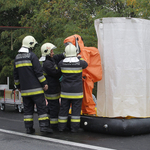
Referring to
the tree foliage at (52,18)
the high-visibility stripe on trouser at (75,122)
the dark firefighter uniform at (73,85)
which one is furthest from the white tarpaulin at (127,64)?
the tree foliage at (52,18)

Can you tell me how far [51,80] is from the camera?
6012mm

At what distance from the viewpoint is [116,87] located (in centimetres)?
556

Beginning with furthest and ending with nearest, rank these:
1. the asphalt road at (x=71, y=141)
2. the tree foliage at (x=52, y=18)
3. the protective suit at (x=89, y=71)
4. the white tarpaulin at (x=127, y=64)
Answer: the tree foliage at (x=52, y=18), the protective suit at (x=89, y=71), the white tarpaulin at (x=127, y=64), the asphalt road at (x=71, y=141)

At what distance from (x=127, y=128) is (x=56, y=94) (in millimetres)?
1682

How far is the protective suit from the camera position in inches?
226

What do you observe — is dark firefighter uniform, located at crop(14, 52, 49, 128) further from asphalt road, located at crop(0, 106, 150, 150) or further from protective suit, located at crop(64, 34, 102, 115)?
protective suit, located at crop(64, 34, 102, 115)

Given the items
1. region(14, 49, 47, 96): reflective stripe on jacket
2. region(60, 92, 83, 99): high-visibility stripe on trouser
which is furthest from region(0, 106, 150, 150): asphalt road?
region(14, 49, 47, 96): reflective stripe on jacket

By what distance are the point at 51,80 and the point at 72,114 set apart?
88 centimetres

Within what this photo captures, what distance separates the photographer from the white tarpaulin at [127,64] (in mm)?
5508

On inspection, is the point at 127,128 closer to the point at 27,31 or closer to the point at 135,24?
the point at 135,24

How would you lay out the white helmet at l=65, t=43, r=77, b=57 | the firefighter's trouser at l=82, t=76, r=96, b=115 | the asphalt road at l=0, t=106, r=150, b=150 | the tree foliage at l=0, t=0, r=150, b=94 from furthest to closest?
the tree foliage at l=0, t=0, r=150, b=94, the firefighter's trouser at l=82, t=76, r=96, b=115, the white helmet at l=65, t=43, r=77, b=57, the asphalt road at l=0, t=106, r=150, b=150

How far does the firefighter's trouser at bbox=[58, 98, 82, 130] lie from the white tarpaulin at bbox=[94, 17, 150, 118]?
65 centimetres

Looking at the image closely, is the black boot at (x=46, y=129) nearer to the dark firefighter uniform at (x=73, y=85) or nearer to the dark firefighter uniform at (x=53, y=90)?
the dark firefighter uniform at (x=73, y=85)

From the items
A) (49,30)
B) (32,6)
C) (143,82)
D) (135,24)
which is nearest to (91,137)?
(143,82)
